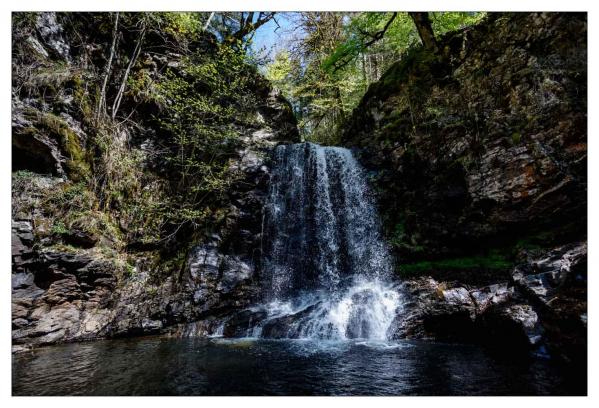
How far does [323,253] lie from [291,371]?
15.2ft

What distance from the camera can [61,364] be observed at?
4.46 metres

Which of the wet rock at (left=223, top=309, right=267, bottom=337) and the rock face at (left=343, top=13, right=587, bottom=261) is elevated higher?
the rock face at (left=343, top=13, right=587, bottom=261)

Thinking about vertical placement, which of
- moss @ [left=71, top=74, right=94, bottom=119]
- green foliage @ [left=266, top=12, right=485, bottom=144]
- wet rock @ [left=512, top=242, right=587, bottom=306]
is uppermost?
green foliage @ [left=266, top=12, right=485, bottom=144]

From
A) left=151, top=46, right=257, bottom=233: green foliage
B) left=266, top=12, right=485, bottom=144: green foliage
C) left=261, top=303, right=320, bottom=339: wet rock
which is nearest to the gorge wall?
left=151, top=46, right=257, bottom=233: green foliage

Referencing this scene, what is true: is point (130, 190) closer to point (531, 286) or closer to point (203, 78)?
point (203, 78)

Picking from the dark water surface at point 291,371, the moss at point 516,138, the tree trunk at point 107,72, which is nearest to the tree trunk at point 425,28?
the moss at point 516,138

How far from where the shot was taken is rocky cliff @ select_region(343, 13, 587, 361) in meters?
4.73

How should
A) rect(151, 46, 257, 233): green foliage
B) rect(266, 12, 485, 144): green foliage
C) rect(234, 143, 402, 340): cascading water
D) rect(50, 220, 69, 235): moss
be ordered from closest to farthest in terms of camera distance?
rect(234, 143, 402, 340): cascading water < rect(50, 220, 69, 235): moss < rect(151, 46, 257, 233): green foliage < rect(266, 12, 485, 144): green foliage

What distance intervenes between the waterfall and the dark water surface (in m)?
0.82

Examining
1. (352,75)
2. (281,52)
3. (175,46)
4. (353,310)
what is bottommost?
(353,310)

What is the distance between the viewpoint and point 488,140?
656cm

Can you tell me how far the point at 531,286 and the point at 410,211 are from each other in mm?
3762

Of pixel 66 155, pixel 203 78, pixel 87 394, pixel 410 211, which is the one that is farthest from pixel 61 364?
pixel 203 78

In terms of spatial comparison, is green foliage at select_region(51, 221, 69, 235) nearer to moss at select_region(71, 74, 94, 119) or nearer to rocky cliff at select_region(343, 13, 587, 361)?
moss at select_region(71, 74, 94, 119)
